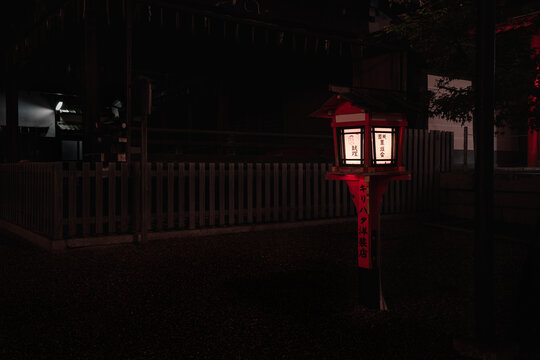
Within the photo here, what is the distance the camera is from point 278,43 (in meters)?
11.7

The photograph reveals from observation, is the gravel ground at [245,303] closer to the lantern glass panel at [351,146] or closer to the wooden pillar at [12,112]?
the lantern glass panel at [351,146]

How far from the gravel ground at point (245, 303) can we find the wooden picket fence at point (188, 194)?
650mm

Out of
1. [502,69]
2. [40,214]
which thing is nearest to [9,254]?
[40,214]

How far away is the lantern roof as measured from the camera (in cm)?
407

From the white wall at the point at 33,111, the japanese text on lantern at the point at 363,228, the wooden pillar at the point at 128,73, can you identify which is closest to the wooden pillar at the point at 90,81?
the wooden pillar at the point at 128,73

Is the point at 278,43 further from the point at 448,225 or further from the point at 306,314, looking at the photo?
the point at 306,314

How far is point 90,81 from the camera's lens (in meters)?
8.95

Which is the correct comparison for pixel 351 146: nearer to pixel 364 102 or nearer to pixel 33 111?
pixel 364 102

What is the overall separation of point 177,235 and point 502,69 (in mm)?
6542

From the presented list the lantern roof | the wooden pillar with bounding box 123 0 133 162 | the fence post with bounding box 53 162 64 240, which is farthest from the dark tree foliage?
the fence post with bounding box 53 162 64 240

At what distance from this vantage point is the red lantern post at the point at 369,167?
4059 millimetres

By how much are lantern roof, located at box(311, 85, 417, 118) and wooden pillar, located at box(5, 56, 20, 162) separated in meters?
13.6

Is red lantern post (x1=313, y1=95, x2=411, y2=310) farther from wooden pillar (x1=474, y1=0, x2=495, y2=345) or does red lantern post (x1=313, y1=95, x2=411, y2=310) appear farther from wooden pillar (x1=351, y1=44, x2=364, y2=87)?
wooden pillar (x1=351, y1=44, x2=364, y2=87)

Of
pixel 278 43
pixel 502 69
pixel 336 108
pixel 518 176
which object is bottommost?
pixel 518 176
